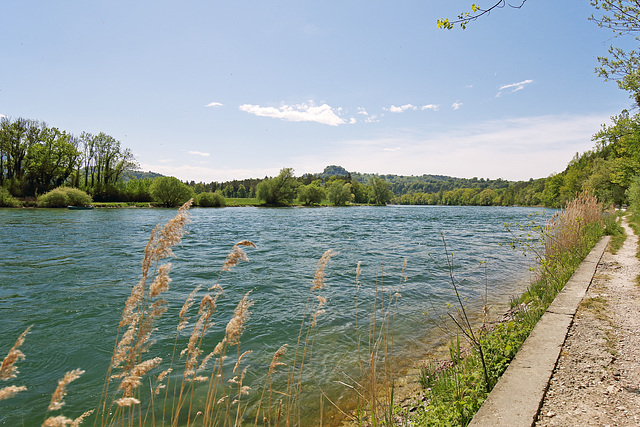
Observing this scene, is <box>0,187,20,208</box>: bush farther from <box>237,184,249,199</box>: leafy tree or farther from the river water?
<box>237,184,249,199</box>: leafy tree

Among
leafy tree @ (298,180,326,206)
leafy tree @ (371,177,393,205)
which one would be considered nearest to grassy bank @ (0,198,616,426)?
leafy tree @ (298,180,326,206)

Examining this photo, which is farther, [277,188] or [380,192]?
[380,192]

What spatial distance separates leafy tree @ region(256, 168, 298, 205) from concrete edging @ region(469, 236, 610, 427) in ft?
292

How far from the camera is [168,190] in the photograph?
243 ft

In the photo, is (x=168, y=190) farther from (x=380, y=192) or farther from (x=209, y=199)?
(x=380, y=192)

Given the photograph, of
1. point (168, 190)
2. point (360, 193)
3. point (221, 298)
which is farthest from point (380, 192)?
point (221, 298)

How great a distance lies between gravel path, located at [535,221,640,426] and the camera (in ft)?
9.09

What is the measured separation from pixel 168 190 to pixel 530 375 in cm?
8000

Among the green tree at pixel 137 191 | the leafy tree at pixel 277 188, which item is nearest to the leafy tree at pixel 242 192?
the leafy tree at pixel 277 188

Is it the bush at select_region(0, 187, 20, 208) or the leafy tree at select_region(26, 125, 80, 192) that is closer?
the bush at select_region(0, 187, 20, 208)

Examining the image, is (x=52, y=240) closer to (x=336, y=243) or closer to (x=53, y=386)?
(x=336, y=243)

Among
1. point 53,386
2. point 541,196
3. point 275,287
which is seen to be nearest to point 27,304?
point 53,386

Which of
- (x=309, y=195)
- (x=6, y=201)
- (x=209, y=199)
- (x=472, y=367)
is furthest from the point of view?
(x=309, y=195)

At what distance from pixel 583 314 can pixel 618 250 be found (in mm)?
8375
